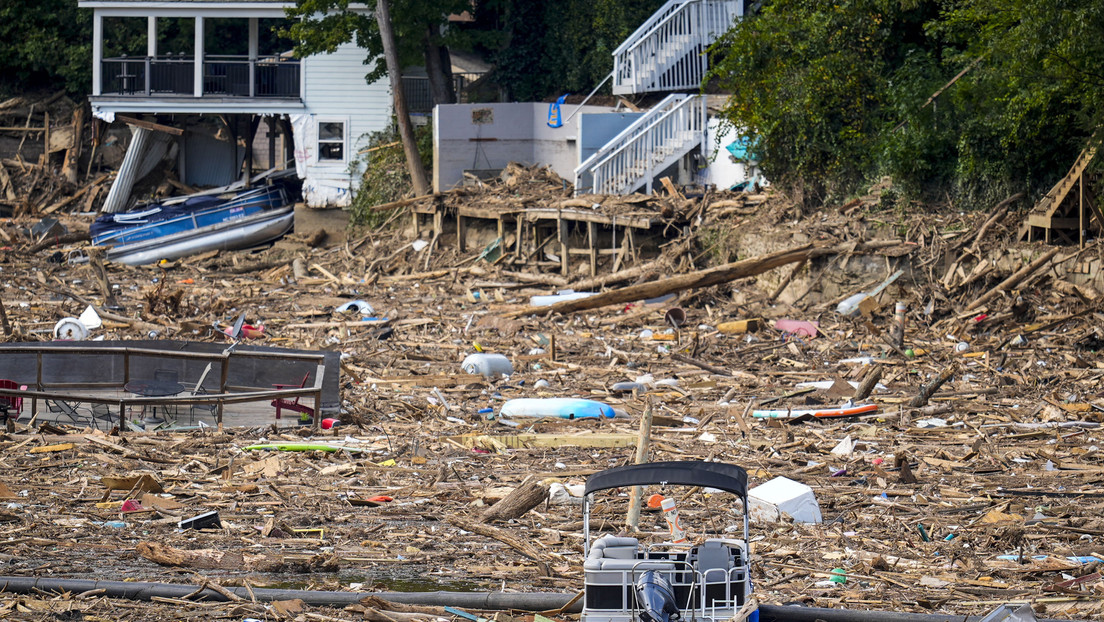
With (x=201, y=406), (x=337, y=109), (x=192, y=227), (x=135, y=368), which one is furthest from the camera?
(x=337, y=109)

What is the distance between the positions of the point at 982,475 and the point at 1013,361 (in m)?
5.06

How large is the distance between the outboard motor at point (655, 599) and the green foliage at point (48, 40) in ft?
117

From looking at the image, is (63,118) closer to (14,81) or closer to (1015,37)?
(14,81)

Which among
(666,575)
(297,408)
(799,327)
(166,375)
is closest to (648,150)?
(799,327)

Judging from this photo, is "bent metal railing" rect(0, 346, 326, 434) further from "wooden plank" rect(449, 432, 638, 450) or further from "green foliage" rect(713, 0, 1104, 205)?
"green foliage" rect(713, 0, 1104, 205)

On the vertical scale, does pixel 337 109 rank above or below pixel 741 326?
above

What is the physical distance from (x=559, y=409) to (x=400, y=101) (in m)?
17.4

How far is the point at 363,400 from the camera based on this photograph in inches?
593

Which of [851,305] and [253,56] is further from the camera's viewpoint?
[253,56]

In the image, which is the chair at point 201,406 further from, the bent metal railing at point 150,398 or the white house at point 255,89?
the white house at point 255,89

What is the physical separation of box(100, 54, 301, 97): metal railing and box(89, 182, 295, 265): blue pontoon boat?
298 centimetres

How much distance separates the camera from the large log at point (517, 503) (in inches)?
385

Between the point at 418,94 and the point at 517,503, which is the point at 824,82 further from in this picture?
the point at 418,94

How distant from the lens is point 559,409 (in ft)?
46.5
